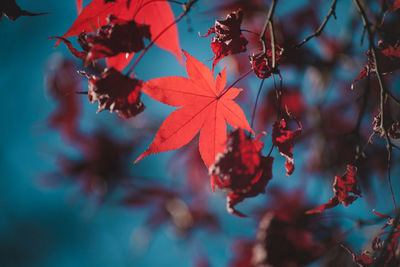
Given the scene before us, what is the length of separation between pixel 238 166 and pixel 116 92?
0.24m

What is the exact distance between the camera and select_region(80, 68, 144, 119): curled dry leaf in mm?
453

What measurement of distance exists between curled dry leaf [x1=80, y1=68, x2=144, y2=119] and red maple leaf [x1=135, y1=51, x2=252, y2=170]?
7 centimetres

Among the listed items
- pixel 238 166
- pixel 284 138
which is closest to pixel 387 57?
pixel 284 138

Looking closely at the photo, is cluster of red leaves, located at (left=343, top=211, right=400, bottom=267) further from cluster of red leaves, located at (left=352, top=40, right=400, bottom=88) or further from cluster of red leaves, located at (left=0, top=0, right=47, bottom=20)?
cluster of red leaves, located at (left=0, top=0, right=47, bottom=20)

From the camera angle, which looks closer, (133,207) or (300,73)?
(300,73)

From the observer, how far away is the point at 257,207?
1771 millimetres

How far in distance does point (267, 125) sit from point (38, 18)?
384 cm

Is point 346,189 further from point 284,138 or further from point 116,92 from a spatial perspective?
point 116,92

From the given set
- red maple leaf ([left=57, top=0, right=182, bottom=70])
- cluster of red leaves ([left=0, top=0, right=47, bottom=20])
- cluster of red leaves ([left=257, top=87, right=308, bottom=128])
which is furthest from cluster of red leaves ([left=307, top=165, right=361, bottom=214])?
cluster of red leaves ([left=257, top=87, right=308, bottom=128])

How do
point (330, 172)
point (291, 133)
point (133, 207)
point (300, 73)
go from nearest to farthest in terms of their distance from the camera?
point (291, 133) < point (330, 172) < point (300, 73) < point (133, 207)

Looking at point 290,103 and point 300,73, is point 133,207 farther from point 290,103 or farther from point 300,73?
point 300,73

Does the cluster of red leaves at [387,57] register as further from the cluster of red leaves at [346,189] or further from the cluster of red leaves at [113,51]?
the cluster of red leaves at [113,51]

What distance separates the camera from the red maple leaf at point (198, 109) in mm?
562

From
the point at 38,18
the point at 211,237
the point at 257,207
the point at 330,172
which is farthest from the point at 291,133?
the point at 38,18
